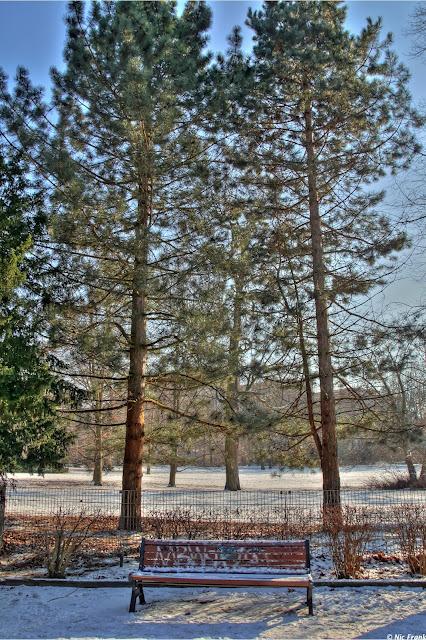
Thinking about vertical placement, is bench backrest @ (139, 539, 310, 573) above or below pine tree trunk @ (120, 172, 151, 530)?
below

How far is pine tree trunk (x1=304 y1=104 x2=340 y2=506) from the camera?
11625mm

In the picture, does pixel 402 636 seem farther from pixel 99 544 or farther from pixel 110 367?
pixel 110 367

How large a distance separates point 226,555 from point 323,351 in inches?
267

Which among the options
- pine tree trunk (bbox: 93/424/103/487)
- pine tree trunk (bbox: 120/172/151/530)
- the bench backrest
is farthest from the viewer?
pine tree trunk (bbox: 93/424/103/487)

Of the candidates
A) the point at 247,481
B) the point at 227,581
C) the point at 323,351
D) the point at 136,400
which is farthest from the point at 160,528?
the point at 247,481

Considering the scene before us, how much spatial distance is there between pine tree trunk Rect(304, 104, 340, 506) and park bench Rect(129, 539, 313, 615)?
18.8 feet

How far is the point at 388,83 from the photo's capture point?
1217 cm

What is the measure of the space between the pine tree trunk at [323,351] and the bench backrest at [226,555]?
5.72 meters

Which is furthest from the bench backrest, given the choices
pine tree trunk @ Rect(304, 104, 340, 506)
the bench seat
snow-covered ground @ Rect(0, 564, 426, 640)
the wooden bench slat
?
pine tree trunk @ Rect(304, 104, 340, 506)

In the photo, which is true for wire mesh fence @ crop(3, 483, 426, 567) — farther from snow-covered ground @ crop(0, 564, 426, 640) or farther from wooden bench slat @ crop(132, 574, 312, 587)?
wooden bench slat @ crop(132, 574, 312, 587)

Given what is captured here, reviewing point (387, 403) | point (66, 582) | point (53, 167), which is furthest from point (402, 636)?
point (53, 167)

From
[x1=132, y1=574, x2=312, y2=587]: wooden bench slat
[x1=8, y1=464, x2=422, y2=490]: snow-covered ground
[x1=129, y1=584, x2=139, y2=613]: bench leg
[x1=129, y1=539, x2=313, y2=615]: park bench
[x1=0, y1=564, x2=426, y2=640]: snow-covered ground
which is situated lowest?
[x1=8, y1=464, x2=422, y2=490]: snow-covered ground

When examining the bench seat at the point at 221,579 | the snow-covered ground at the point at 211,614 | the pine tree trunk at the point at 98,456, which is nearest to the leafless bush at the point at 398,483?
the pine tree trunk at the point at 98,456

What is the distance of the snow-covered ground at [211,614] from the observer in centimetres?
488
